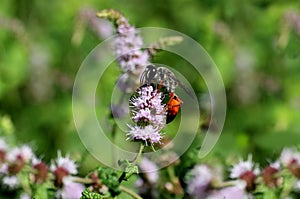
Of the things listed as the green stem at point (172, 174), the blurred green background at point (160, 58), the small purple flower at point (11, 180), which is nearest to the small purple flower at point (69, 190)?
the small purple flower at point (11, 180)

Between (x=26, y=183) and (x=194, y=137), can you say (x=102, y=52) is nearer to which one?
(x=194, y=137)

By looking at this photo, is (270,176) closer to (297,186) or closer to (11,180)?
(297,186)

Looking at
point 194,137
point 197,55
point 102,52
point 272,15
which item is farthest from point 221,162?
point 272,15

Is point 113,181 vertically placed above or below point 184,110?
A: below

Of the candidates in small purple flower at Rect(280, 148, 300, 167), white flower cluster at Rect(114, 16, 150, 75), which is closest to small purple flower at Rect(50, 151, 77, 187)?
white flower cluster at Rect(114, 16, 150, 75)

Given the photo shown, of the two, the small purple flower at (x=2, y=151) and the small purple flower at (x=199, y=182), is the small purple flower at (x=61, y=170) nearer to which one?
the small purple flower at (x=2, y=151)
